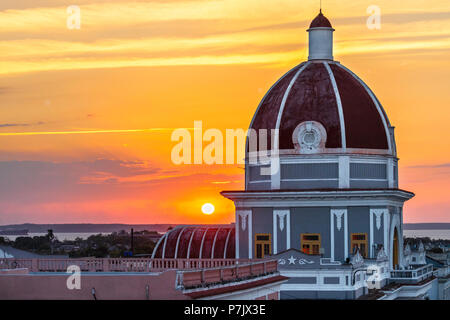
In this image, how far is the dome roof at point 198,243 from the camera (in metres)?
78.8

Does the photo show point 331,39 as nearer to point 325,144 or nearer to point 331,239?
point 325,144

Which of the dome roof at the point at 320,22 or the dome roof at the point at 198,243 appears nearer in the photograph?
the dome roof at the point at 320,22

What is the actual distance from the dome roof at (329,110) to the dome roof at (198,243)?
8117 mm

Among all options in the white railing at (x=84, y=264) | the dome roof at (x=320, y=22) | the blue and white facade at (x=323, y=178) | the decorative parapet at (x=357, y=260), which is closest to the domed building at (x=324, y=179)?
the blue and white facade at (x=323, y=178)

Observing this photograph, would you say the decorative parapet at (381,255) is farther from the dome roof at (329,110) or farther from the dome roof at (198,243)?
the dome roof at (198,243)

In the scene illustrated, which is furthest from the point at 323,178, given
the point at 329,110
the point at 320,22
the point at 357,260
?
the point at 320,22

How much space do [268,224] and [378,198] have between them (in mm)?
6738

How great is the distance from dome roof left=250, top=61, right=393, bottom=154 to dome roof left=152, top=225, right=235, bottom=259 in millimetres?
8117

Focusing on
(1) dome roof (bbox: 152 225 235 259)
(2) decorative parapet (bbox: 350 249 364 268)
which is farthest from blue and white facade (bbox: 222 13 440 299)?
(1) dome roof (bbox: 152 225 235 259)

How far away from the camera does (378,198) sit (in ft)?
239

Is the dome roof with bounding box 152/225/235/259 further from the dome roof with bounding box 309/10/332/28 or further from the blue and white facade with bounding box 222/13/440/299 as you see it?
the dome roof with bounding box 309/10/332/28

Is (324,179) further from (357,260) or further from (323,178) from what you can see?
(357,260)

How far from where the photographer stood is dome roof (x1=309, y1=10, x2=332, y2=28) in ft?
257

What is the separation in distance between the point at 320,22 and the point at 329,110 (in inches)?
282
